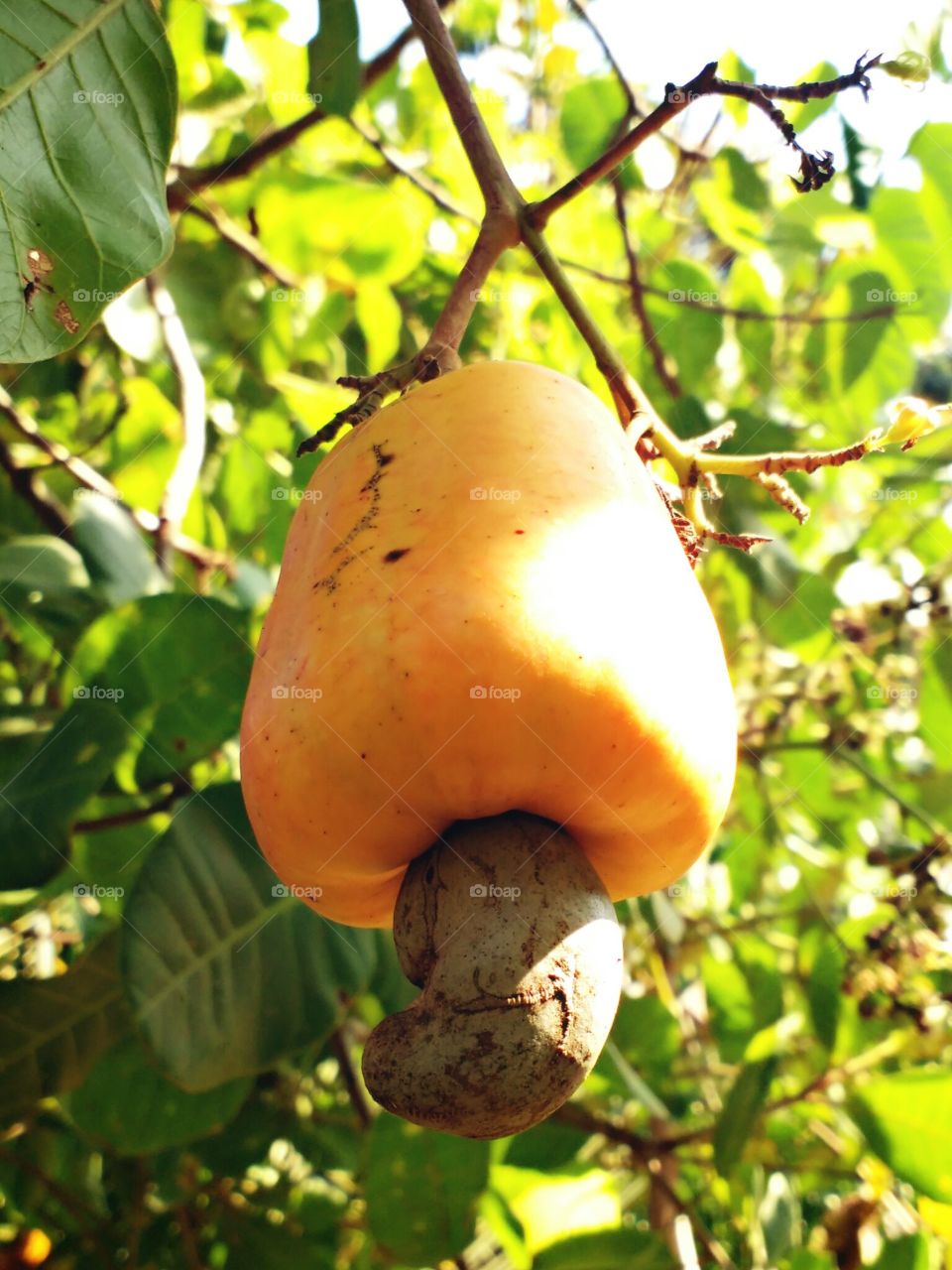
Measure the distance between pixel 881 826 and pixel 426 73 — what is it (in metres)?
1.41

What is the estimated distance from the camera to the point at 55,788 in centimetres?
93

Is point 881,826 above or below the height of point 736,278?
below

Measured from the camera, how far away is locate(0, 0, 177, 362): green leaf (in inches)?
28.9

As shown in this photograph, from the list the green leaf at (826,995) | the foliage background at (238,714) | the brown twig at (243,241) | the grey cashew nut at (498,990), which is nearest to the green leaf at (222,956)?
the foliage background at (238,714)

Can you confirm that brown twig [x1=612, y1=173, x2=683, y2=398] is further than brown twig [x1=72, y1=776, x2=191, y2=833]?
Yes

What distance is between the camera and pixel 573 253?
1.76 m

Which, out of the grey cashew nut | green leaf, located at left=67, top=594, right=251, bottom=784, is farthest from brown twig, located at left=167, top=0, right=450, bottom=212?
the grey cashew nut

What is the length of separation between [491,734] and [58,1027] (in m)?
0.67

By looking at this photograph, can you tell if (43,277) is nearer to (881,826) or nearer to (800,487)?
(800,487)

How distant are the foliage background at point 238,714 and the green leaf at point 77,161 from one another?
1.4 inches

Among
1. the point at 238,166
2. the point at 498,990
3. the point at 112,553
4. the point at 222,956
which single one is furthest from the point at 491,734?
the point at 238,166

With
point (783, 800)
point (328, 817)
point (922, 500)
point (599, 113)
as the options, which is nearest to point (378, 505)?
point (328, 817)

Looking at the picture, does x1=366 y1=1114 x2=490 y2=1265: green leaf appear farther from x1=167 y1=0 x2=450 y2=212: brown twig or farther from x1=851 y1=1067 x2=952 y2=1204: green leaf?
x1=167 y1=0 x2=450 y2=212: brown twig

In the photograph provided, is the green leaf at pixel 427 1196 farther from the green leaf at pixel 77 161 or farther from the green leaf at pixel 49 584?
the green leaf at pixel 77 161
